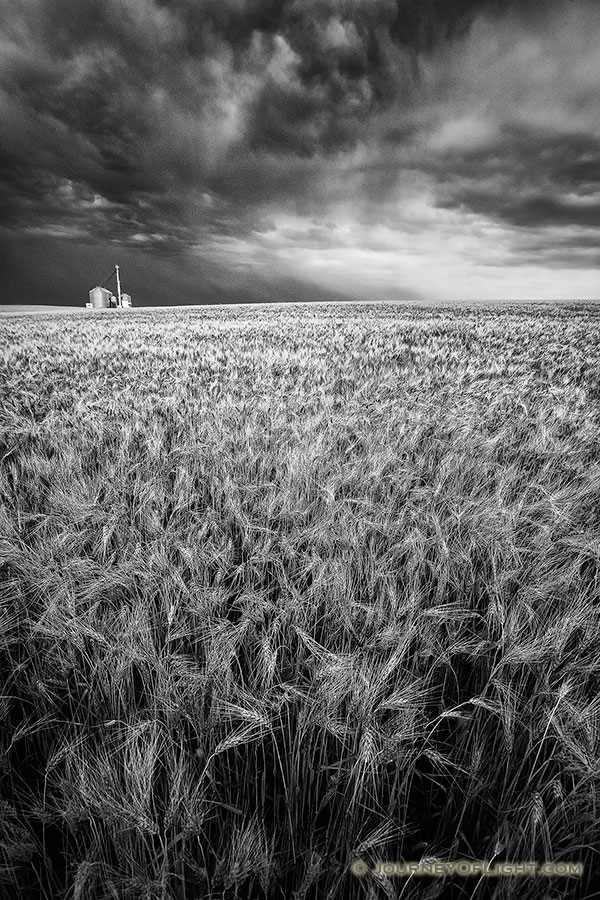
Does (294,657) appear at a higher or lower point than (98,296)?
lower

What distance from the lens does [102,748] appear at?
115 centimetres

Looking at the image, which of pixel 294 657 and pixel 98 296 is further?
pixel 98 296

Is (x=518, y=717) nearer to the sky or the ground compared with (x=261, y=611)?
nearer to the ground

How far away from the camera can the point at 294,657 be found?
60.6 inches

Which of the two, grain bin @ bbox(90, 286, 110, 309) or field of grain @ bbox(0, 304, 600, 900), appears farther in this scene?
grain bin @ bbox(90, 286, 110, 309)

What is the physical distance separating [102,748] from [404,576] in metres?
1.26

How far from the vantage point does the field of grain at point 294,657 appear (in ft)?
3.26

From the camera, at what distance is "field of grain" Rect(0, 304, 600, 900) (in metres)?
0.99

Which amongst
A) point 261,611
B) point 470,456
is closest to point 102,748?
point 261,611

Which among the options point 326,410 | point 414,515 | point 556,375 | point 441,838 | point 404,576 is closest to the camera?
point 441,838

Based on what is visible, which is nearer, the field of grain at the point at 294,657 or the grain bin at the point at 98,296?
the field of grain at the point at 294,657

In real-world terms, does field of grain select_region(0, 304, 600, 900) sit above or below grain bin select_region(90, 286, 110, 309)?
below

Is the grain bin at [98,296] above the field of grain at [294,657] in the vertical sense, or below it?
above

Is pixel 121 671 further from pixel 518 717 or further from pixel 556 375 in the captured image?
pixel 556 375
